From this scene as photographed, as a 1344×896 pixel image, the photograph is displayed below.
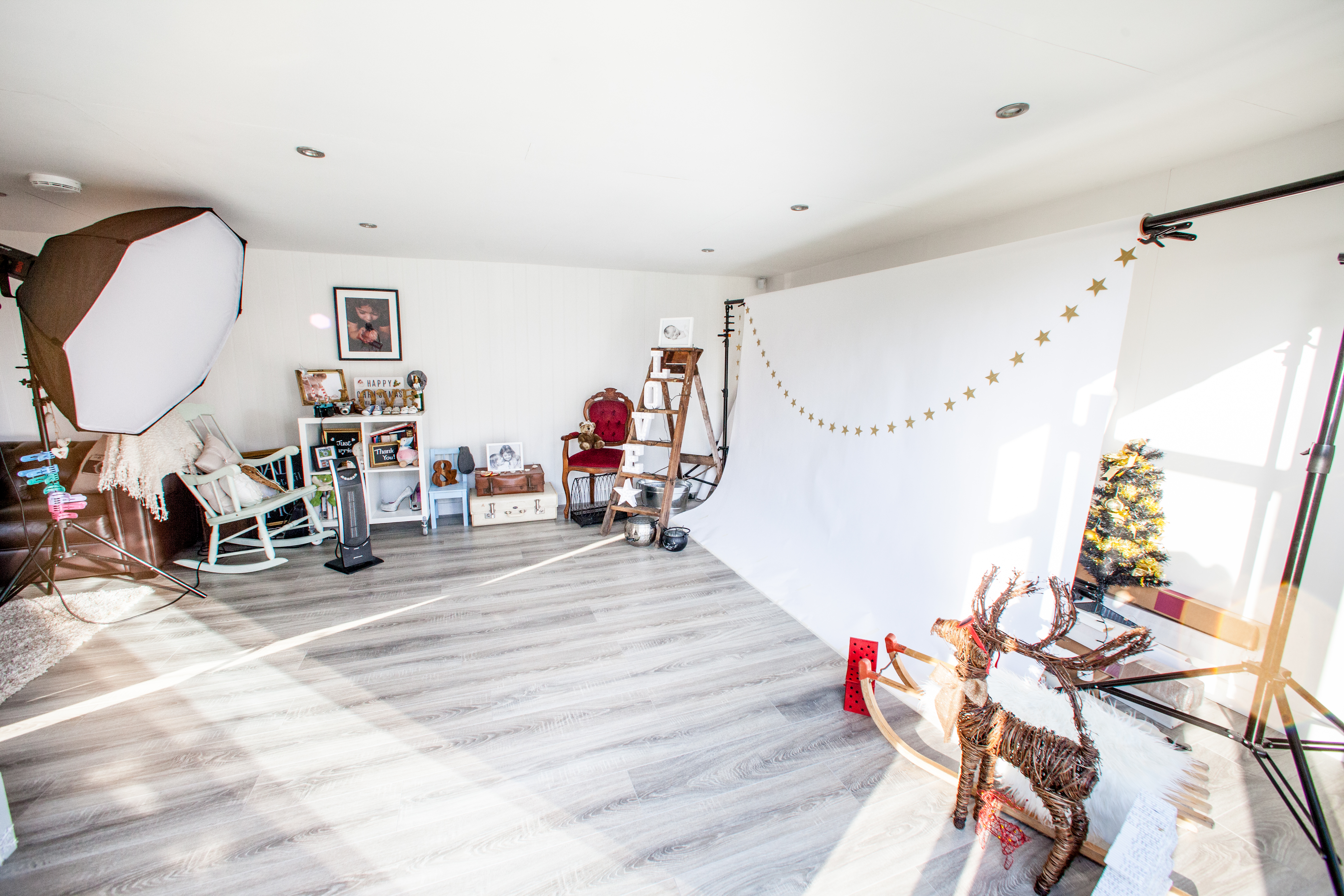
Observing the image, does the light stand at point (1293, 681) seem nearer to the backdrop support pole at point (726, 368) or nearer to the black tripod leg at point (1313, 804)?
the black tripod leg at point (1313, 804)

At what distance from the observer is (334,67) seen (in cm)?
139

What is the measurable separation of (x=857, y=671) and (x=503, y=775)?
141 cm

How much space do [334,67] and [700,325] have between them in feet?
12.7

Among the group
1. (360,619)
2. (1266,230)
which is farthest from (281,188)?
(1266,230)

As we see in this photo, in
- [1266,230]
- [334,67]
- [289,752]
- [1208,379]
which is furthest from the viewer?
[1208,379]

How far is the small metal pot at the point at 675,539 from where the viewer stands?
3656 millimetres

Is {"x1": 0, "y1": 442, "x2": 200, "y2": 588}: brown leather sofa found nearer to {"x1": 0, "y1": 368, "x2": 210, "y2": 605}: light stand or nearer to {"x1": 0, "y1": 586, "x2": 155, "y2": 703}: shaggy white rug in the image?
{"x1": 0, "y1": 368, "x2": 210, "y2": 605}: light stand

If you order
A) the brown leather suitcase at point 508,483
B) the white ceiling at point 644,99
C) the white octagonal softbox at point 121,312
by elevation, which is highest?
the white ceiling at point 644,99

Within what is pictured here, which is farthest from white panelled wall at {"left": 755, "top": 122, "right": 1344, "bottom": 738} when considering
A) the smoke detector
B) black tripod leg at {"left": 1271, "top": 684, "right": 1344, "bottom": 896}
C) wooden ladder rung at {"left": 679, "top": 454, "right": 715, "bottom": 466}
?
the smoke detector

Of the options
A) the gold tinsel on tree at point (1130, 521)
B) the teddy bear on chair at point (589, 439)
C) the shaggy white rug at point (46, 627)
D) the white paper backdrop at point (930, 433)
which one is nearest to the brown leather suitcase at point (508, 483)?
the teddy bear on chair at point (589, 439)

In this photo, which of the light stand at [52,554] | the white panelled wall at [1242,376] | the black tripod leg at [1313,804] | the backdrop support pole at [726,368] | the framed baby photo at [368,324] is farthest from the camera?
the backdrop support pole at [726,368]

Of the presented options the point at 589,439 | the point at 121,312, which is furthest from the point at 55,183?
the point at 589,439

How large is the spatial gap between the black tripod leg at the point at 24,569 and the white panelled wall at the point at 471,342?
4.39ft

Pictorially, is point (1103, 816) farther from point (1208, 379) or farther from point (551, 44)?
point (551, 44)
